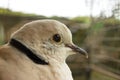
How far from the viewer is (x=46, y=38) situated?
1.31m

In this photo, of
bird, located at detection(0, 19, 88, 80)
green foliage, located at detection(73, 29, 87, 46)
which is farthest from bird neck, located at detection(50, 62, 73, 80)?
green foliage, located at detection(73, 29, 87, 46)

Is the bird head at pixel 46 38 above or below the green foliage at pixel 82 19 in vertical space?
above

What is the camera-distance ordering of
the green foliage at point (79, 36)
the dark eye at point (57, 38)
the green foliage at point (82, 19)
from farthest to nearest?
the green foliage at point (82, 19) → the green foliage at point (79, 36) → the dark eye at point (57, 38)

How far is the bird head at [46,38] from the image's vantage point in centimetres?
125

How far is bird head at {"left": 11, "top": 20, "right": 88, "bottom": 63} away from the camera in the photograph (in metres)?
1.25

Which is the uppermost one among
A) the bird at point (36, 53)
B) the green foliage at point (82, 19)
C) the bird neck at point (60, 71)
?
the bird at point (36, 53)

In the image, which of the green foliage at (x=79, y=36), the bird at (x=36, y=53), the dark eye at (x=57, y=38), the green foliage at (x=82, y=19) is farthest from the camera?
the green foliage at (x=82, y=19)

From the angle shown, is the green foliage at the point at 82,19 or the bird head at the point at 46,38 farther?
the green foliage at the point at 82,19

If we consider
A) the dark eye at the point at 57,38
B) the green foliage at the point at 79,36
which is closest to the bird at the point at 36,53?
the dark eye at the point at 57,38

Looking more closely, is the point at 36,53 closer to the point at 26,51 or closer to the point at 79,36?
the point at 26,51

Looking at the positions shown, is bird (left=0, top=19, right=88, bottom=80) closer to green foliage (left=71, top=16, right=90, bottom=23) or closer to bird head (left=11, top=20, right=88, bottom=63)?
bird head (left=11, top=20, right=88, bottom=63)

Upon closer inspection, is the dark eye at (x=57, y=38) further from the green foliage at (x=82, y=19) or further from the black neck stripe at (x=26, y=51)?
the green foliage at (x=82, y=19)

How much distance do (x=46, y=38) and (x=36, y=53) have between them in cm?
8

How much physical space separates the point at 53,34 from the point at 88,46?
11.9 feet
